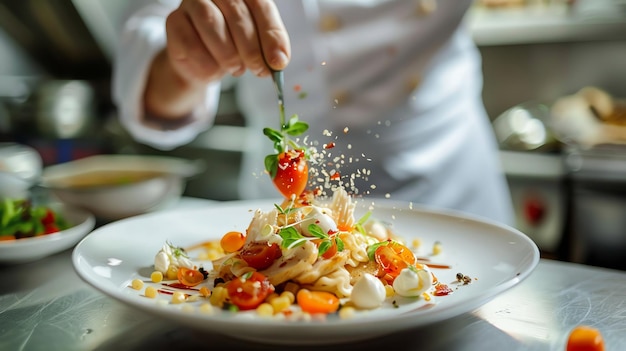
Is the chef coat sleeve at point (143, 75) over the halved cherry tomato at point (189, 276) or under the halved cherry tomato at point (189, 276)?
over

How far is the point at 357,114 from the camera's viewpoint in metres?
1.58

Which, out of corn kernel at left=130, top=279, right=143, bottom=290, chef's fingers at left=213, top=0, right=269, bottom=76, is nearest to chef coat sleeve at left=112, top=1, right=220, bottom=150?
chef's fingers at left=213, top=0, right=269, bottom=76

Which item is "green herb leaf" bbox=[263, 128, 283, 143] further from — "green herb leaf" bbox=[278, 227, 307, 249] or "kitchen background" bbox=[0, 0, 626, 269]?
"kitchen background" bbox=[0, 0, 626, 269]

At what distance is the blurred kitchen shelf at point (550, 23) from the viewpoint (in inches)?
94.2

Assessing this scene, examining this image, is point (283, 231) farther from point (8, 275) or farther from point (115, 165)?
point (115, 165)

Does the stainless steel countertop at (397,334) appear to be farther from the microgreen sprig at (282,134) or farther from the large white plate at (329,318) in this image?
the microgreen sprig at (282,134)

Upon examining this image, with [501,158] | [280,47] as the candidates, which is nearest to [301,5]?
[280,47]

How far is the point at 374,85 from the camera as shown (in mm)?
1606

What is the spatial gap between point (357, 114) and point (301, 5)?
300 millimetres

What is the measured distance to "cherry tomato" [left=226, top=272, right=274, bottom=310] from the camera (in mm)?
763

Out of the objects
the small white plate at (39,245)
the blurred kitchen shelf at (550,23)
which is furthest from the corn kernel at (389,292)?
the blurred kitchen shelf at (550,23)

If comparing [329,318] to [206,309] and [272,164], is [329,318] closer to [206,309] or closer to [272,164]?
[206,309]

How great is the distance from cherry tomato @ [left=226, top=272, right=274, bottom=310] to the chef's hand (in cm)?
34

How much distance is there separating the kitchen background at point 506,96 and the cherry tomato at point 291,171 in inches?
58.3
